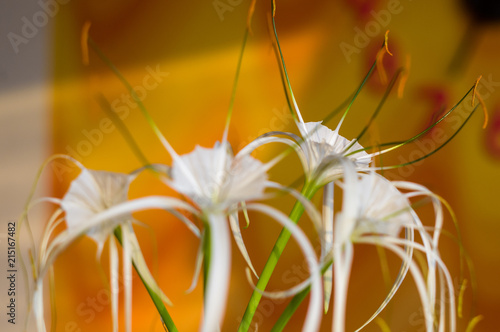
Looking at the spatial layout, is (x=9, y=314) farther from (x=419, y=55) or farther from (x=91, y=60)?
(x=419, y=55)

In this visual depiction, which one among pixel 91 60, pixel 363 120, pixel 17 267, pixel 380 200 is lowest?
pixel 380 200

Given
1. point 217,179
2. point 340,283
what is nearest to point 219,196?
point 217,179

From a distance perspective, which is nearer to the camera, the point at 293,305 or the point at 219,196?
the point at 219,196

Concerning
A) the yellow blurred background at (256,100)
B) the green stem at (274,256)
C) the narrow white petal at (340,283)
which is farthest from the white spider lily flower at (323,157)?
the yellow blurred background at (256,100)

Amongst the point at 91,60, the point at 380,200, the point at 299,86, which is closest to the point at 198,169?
the point at 380,200

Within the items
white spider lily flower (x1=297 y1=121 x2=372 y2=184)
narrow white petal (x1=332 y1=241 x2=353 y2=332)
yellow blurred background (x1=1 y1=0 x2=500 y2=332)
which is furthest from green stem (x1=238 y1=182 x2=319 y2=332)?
yellow blurred background (x1=1 y1=0 x2=500 y2=332)

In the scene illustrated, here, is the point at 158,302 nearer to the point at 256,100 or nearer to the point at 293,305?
the point at 293,305

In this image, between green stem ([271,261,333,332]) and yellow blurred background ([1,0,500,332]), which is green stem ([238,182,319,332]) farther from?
yellow blurred background ([1,0,500,332])
